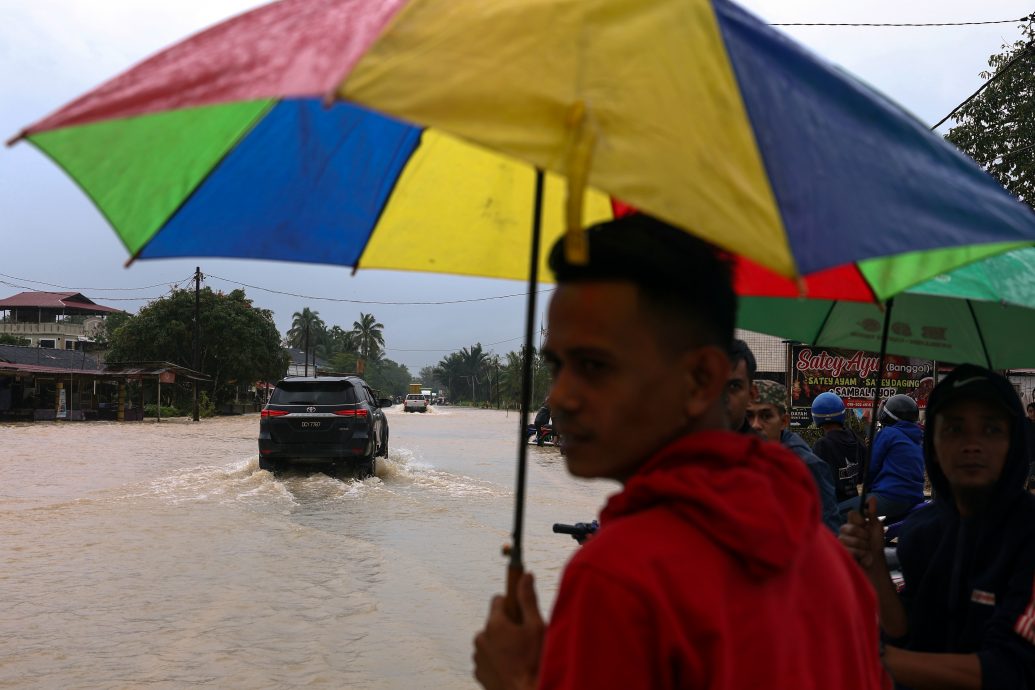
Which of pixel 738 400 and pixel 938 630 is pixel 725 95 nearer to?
pixel 938 630

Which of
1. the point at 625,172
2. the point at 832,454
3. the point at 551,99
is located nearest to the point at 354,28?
the point at 551,99

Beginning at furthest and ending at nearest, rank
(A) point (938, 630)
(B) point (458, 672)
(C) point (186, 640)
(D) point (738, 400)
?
(C) point (186, 640), (B) point (458, 672), (D) point (738, 400), (A) point (938, 630)

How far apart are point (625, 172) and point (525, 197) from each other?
4.41 feet

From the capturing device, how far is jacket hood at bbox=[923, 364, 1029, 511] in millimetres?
2518

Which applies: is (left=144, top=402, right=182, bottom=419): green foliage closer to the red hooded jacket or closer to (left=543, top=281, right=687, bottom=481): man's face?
(left=543, top=281, right=687, bottom=481): man's face

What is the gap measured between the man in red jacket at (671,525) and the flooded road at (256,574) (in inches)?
192

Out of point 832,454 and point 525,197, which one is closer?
point 525,197

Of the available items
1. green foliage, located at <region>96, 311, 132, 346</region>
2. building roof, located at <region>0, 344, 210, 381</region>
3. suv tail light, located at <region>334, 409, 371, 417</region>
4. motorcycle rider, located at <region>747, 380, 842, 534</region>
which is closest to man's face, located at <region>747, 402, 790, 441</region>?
motorcycle rider, located at <region>747, 380, 842, 534</region>

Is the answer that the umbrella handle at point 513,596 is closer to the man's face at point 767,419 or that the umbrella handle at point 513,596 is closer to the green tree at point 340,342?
the man's face at point 767,419

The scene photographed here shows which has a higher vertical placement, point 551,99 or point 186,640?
point 551,99

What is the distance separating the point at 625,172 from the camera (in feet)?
4.34

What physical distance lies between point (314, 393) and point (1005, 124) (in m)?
14.0

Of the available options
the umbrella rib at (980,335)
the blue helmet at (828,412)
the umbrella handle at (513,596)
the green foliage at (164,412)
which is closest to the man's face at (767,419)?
the umbrella rib at (980,335)

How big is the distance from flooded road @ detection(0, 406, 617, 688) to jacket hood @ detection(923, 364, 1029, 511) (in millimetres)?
3908
